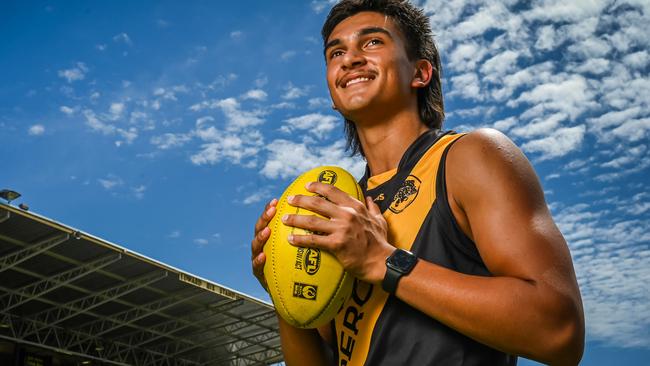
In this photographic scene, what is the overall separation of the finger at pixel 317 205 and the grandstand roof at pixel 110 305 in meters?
15.5

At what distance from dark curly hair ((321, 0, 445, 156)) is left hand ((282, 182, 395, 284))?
0.88 metres

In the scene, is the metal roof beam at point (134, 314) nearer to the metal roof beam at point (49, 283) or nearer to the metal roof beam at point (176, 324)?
the metal roof beam at point (176, 324)

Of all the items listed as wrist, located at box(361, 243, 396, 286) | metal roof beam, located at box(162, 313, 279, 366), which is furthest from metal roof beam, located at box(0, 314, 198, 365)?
wrist, located at box(361, 243, 396, 286)

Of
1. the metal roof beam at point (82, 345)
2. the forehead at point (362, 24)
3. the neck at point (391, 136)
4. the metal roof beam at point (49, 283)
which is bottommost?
the neck at point (391, 136)

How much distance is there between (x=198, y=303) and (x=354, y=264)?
21.2 meters

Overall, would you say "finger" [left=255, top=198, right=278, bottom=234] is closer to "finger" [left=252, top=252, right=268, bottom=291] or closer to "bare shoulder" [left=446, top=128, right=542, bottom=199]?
"finger" [left=252, top=252, right=268, bottom=291]

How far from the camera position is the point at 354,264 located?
2.17 m

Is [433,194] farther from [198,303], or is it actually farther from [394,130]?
[198,303]

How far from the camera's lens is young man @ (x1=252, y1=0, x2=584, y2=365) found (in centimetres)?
201

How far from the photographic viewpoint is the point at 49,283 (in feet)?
64.7

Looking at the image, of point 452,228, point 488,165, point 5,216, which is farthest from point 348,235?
point 5,216

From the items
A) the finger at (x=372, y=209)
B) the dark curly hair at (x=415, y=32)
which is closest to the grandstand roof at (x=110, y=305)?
the dark curly hair at (x=415, y=32)

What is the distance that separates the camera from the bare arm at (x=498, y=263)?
6.51 ft

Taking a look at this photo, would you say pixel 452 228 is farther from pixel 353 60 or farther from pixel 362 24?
pixel 362 24
